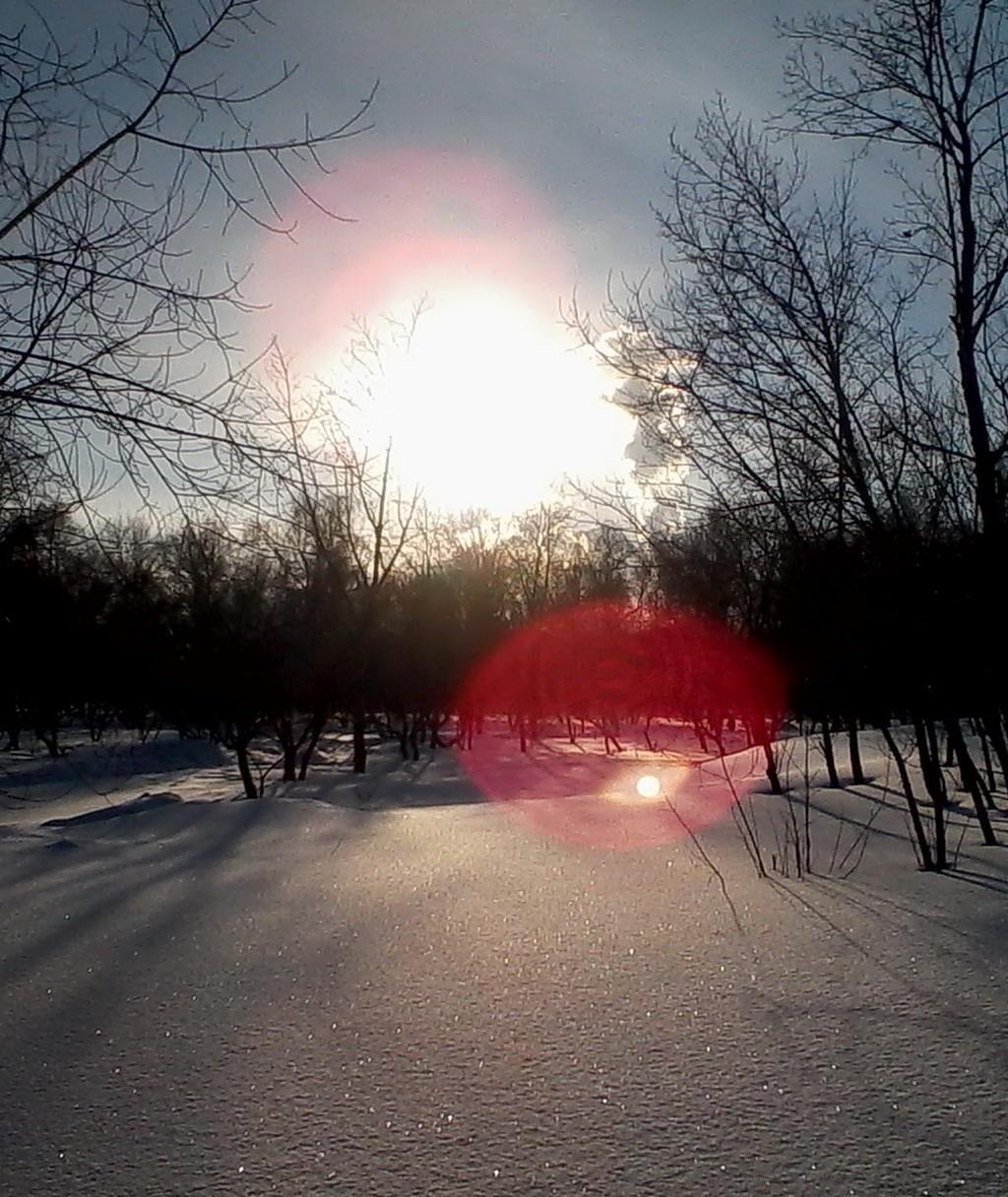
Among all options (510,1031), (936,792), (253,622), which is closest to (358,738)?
(253,622)

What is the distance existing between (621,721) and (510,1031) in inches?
1778

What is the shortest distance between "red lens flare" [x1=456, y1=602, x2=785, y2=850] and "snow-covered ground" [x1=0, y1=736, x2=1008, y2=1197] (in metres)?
2.13

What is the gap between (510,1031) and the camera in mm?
2783

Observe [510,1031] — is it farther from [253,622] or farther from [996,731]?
[253,622]

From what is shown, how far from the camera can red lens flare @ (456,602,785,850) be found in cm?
901

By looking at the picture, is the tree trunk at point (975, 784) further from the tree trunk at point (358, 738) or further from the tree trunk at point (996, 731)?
the tree trunk at point (358, 738)

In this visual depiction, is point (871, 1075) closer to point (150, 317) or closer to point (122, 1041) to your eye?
point (122, 1041)

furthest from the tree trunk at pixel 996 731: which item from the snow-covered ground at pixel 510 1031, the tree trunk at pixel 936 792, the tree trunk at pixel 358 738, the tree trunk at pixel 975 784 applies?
the tree trunk at pixel 358 738

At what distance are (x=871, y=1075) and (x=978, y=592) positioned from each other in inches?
154

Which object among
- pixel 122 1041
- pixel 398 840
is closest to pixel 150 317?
pixel 122 1041

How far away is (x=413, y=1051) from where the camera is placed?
8.70ft

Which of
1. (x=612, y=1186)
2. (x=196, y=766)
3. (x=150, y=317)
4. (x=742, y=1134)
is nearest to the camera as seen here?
(x=612, y=1186)

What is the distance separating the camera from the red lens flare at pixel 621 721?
901 centimetres

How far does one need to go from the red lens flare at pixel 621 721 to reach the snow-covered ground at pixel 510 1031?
2.13 meters
